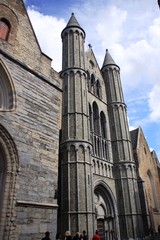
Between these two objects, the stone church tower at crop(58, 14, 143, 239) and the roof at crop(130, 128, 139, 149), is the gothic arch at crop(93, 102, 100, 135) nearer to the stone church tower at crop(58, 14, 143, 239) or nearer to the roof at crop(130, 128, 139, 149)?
the stone church tower at crop(58, 14, 143, 239)

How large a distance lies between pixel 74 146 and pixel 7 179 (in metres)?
7.96

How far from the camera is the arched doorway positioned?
15148mm

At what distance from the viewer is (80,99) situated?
1617 cm

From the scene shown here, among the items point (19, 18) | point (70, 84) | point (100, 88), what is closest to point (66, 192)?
point (70, 84)

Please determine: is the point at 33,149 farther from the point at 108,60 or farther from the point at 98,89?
the point at 108,60

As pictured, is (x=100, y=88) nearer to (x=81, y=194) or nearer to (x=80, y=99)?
(x=80, y=99)

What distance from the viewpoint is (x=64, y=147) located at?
1423cm

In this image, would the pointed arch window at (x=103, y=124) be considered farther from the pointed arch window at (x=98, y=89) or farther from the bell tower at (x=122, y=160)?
the pointed arch window at (x=98, y=89)

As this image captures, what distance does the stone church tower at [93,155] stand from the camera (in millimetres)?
12531

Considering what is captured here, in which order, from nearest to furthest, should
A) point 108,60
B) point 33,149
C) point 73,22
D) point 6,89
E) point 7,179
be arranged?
point 7,179 < point 33,149 < point 6,89 < point 73,22 < point 108,60

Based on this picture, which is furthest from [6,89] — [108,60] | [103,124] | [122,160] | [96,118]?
[108,60]

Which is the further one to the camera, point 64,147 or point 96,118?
point 96,118

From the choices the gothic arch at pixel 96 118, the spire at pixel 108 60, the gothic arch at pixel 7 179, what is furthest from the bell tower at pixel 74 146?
the gothic arch at pixel 7 179

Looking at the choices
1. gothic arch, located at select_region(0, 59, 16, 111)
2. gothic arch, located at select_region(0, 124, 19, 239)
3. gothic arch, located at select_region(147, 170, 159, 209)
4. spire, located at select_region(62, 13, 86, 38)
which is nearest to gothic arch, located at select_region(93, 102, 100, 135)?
spire, located at select_region(62, 13, 86, 38)
